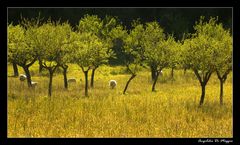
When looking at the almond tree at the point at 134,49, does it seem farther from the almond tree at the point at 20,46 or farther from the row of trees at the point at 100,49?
the almond tree at the point at 20,46

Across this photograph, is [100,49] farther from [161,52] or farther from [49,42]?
[161,52]

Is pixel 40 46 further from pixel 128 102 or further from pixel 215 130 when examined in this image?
pixel 215 130

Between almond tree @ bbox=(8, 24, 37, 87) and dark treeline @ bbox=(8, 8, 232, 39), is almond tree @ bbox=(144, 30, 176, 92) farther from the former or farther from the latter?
dark treeline @ bbox=(8, 8, 232, 39)

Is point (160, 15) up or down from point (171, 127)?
up

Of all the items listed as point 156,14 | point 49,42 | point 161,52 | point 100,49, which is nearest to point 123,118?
point 49,42

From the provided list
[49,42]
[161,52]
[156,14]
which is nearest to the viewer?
[49,42]

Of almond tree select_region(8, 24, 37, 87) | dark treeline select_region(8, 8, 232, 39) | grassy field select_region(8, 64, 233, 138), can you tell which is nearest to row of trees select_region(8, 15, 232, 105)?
almond tree select_region(8, 24, 37, 87)

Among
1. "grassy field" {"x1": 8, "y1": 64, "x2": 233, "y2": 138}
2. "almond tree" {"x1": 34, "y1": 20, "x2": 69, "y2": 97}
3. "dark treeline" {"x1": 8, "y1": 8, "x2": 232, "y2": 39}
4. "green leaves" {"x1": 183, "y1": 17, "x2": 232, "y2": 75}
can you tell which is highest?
"dark treeline" {"x1": 8, "y1": 8, "x2": 232, "y2": 39}

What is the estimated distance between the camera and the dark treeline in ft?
270

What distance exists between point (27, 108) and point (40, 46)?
9.03 m

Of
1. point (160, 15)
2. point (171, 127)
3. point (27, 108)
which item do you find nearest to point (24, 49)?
point (27, 108)

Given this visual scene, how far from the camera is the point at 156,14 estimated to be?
9100 centimetres

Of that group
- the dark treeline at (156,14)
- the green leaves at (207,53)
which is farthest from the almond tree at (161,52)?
the dark treeline at (156,14)

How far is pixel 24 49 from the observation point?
1291 inches
